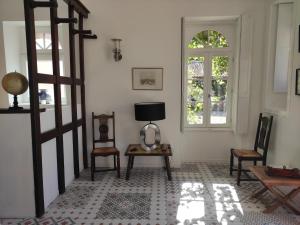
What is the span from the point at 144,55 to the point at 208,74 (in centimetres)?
129

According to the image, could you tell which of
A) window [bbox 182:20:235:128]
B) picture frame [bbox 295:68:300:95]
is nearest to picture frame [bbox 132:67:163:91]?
window [bbox 182:20:235:128]

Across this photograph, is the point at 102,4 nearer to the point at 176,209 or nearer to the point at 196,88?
the point at 196,88

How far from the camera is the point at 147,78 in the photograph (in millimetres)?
3943

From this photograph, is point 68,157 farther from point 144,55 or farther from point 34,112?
point 144,55

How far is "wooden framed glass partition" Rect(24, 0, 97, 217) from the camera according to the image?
93.8 inches

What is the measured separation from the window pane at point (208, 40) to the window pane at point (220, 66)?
24cm

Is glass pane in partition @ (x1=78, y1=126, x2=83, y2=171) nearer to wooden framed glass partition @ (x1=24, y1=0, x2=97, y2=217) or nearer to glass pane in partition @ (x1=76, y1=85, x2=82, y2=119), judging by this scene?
wooden framed glass partition @ (x1=24, y1=0, x2=97, y2=217)

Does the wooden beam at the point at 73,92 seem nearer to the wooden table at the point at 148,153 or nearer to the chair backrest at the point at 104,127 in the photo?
the chair backrest at the point at 104,127

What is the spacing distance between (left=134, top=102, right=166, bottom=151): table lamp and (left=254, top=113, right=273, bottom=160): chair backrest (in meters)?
1.57

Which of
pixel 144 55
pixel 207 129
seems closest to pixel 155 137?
pixel 207 129

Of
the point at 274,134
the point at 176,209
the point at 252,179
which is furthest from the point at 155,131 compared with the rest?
the point at 274,134

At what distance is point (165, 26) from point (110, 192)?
2767 mm

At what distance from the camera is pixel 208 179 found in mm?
3525

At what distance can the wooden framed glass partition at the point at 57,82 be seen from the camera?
2.38m
